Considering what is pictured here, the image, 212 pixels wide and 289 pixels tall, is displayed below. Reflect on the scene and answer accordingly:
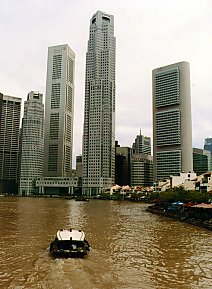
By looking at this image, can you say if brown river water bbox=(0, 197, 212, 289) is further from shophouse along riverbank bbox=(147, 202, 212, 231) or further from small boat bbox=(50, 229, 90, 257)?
shophouse along riverbank bbox=(147, 202, 212, 231)

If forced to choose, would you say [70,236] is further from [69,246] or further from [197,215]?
[197,215]

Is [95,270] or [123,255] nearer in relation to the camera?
[95,270]

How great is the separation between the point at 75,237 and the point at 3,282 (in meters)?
8.62

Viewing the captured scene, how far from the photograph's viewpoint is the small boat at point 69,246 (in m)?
25.1

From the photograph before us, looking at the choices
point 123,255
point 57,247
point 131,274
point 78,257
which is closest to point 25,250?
point 57,247

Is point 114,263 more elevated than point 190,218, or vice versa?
point 190,218

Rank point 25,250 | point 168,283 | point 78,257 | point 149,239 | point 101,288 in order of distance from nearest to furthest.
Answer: point 101,288
point 168,283
point 78,257
point 25,250
point 149,239

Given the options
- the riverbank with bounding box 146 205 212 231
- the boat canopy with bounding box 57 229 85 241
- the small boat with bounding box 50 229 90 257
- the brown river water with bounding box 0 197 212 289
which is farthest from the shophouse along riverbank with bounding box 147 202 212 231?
the small boat with bounding box 50 229 90 257

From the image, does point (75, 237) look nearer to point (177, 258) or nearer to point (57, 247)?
point (57, 247)

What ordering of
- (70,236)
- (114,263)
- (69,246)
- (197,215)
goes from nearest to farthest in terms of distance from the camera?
(114,263) → (69,246) → (70,236) → (197,215)

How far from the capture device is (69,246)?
85.9ft

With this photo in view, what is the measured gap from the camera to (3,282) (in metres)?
19.2

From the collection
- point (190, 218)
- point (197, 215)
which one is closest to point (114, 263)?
point (197, 215)

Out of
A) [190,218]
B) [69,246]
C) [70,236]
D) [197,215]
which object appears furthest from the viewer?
[190,218]
